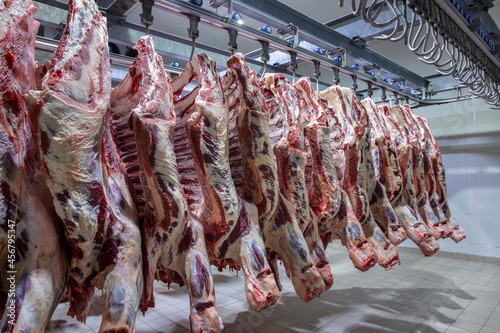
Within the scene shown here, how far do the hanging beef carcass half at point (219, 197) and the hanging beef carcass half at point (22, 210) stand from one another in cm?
51

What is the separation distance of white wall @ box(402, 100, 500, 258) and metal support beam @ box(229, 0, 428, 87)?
286 centimetres

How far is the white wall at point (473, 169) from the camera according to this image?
17.9ft

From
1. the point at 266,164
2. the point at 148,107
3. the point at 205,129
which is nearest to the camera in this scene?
the point at 148,107

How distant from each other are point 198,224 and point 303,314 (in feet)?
6.84

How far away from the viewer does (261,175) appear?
157 cm

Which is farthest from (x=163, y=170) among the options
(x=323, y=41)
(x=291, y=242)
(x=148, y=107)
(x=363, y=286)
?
(x=363, y=286)

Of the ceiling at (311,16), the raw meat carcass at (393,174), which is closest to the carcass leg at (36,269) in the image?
the raw meat carcass at (393,174)

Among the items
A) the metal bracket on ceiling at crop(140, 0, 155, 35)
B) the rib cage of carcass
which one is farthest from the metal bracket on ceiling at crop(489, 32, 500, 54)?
the metal bracket on ceiling at crop(140, 0, 155, 35)

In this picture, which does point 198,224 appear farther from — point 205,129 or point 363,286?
point 363,286

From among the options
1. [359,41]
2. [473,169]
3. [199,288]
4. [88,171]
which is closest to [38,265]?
[88,171]

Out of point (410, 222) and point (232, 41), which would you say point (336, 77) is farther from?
point (410, 222)

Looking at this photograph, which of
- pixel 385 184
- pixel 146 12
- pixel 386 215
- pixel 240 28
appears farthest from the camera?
pixel 385 184

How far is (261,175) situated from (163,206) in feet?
1.59

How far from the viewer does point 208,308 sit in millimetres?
1253
